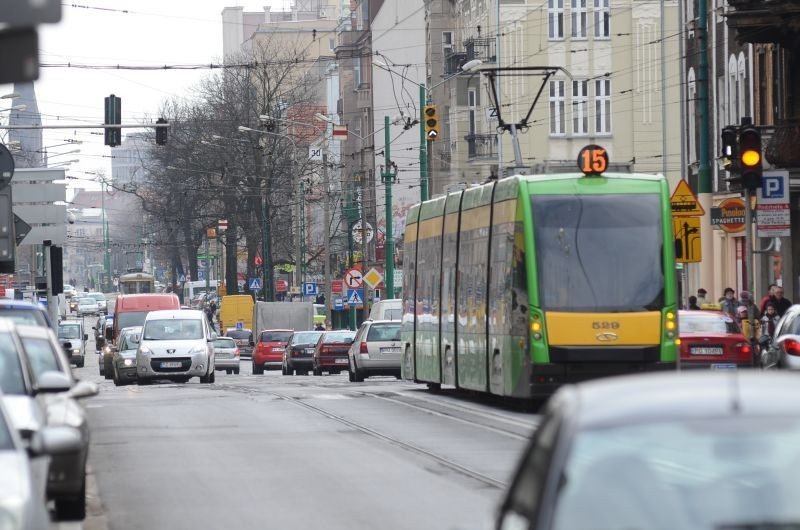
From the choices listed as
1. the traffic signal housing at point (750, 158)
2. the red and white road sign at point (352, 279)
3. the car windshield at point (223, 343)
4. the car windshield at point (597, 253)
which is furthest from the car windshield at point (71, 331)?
the traffic signal housing at point (750, 158)

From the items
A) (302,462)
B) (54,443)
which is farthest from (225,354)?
(54,443)

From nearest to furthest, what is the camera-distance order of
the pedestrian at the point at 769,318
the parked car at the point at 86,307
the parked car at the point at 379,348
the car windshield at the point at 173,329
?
1. the pedestrian at the point at 769,318
2. the parked car at the point at 379,348
3. the car windshield at the point at 173,329
4. the parked car at the point at 86,307

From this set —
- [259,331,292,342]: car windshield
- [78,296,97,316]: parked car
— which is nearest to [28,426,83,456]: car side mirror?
[259,331,292,342]: car windshield

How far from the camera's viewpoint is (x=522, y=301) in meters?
23.0

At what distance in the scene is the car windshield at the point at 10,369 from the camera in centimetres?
1230

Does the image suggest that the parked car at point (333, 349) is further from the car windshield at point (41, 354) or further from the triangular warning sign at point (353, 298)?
the car windshield at point (41, 354)

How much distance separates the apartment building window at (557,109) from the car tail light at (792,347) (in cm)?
5496

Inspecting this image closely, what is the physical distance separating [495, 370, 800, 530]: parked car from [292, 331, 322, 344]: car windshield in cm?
4939

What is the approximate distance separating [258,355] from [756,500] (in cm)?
5809

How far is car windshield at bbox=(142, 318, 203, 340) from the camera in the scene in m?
41.4

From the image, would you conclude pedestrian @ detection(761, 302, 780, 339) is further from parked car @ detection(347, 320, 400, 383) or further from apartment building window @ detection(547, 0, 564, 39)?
apartment building window @ detection(547, 0, 564, 39)

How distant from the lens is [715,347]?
2808 centimetres

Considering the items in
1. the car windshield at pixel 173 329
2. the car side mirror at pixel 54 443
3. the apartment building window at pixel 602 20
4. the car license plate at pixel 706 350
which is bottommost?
the car license plate at pixel 706 350

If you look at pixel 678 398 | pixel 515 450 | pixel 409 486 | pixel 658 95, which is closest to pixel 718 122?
pixel 658 95
